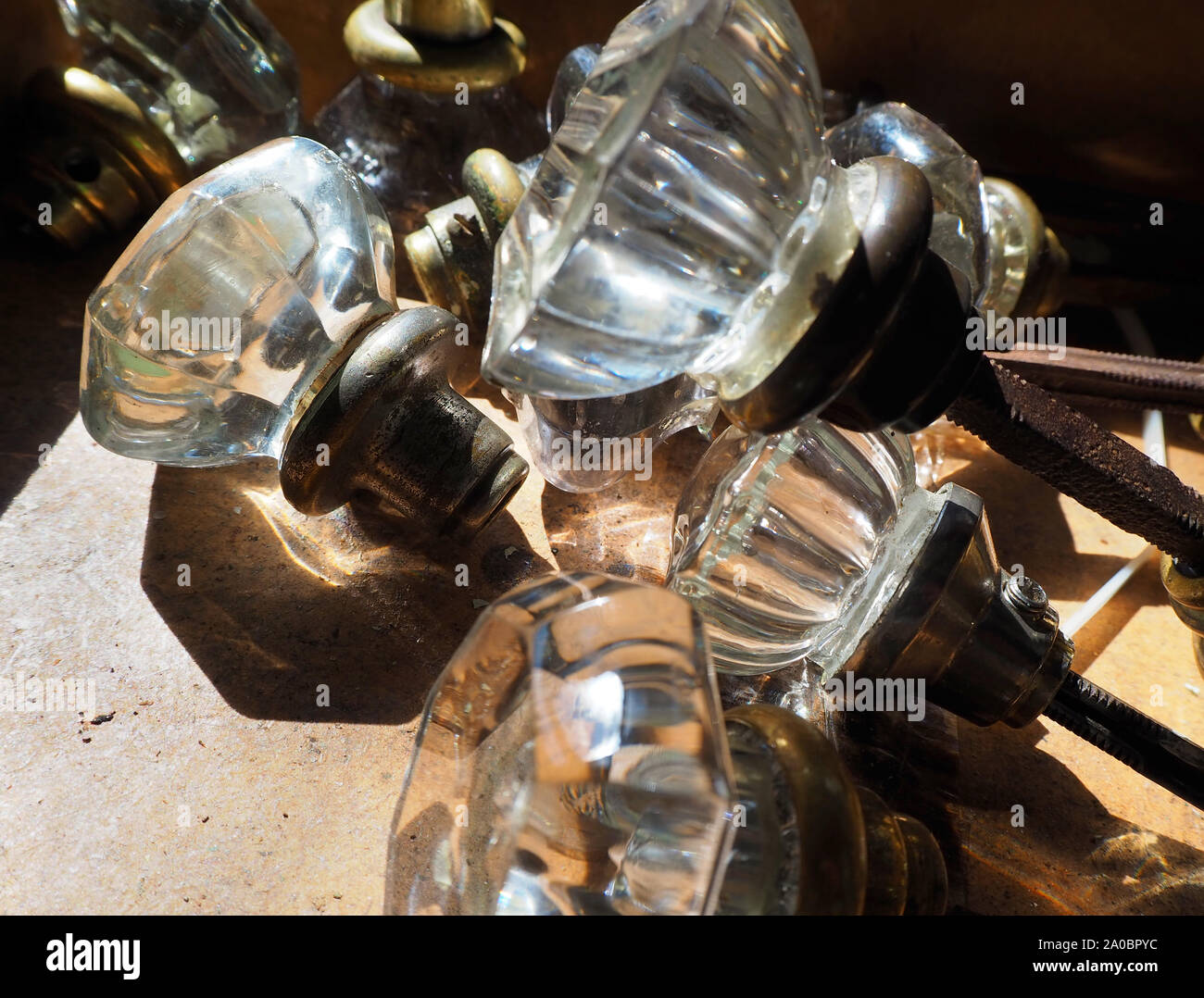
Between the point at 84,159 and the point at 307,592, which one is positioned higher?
the point at 84,159

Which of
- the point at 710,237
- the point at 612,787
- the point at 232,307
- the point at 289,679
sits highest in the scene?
the point at 710,237

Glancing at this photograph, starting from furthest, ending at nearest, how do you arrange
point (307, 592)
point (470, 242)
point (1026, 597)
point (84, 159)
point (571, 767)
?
point (84, 159) → point (470, 242) → point (307, 592) → point (1026, 597) → point (571, 767)

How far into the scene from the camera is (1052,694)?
649 millimetres

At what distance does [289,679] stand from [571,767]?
0.30 meters

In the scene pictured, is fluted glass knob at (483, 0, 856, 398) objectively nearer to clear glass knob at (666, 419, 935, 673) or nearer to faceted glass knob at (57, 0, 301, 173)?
clear glass knob at (666, 419, 935, 673)

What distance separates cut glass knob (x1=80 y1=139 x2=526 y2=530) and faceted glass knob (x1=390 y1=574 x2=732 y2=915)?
0.71ft

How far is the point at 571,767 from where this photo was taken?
0.50 meters

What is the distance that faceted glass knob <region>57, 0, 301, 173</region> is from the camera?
102cm

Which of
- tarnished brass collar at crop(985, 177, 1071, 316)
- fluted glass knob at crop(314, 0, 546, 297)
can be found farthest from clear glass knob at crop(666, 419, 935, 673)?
fluted glass knob at crop(314, 0, 546, 297)

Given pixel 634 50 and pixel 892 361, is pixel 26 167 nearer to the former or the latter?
pixel 634 50

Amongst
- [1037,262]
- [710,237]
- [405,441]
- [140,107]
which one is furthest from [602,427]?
[140,107]

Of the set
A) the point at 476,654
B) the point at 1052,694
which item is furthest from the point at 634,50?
the point at 1052,694

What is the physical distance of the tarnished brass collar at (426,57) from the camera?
1.01 metres

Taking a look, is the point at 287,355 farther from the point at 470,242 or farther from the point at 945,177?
the point at 945,177
